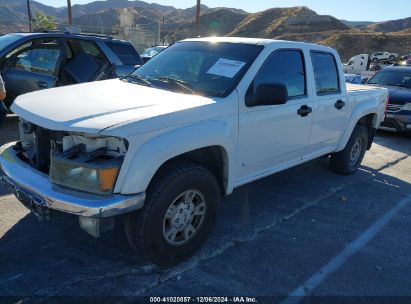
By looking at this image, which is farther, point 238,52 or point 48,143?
point 238,52

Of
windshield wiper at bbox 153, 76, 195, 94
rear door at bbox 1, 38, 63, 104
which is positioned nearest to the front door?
windshield wiper at bbox 153, 76, 195, 94

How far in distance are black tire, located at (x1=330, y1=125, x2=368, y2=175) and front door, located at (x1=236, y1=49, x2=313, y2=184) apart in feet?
5.33

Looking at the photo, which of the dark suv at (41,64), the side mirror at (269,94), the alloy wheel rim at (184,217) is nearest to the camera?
the alloy wheel rim at (184,217)

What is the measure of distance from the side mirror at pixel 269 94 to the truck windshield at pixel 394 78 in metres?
7.85

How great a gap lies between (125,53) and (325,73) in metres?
4.81

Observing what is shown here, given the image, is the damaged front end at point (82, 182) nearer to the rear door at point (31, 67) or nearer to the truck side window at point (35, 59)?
the rear door at point (31, 67)

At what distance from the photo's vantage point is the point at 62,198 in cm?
285

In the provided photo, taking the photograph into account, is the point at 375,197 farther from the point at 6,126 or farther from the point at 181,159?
the point at 6,126

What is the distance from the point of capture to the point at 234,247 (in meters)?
3.83

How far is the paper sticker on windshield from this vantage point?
3891mm

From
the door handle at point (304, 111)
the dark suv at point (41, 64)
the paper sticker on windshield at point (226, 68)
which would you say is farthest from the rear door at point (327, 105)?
the dark suv at point (41, 64)

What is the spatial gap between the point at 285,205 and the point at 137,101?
2.41 m

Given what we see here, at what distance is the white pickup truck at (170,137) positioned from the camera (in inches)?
113

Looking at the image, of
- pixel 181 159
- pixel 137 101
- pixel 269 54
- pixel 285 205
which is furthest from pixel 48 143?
pixel 285 205
